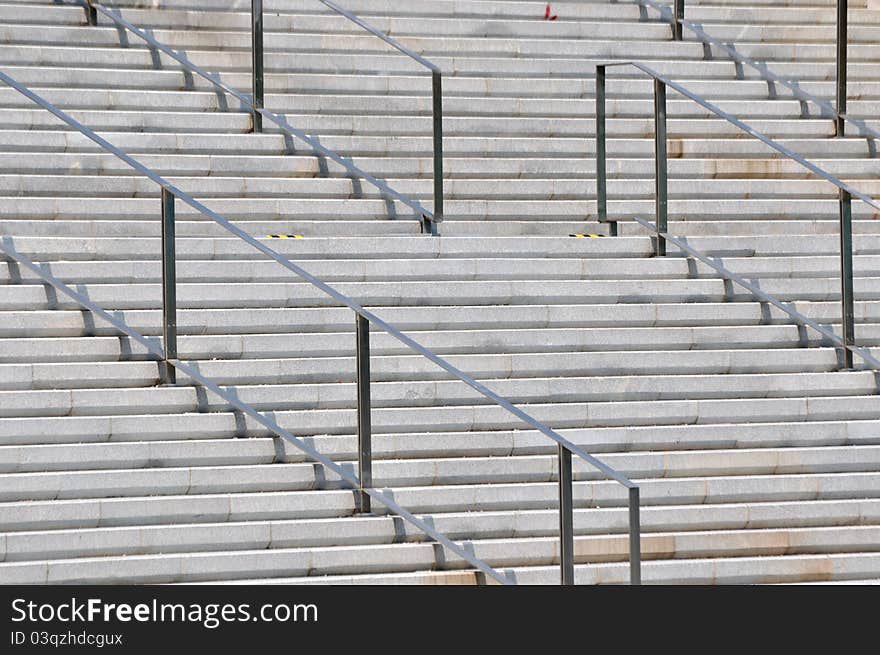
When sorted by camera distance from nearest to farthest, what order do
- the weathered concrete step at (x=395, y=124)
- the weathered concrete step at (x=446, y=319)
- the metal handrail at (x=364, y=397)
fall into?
the metal handrail at (x=364, y=397), the weathered concrete step at (x=446, y=319), the weathered concrete step at (x=395, y=124)

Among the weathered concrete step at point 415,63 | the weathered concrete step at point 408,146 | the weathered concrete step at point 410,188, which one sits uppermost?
the weathered concrete step at point 415,63

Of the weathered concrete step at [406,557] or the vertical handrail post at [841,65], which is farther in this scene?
the vertical handrail post at [841,65]

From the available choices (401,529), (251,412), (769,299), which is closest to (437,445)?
(401,529)

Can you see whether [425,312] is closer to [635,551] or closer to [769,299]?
[769,299]

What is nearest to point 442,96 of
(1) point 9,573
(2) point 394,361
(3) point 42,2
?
(3) point 42,2

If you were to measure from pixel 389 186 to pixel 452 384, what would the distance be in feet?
7.58

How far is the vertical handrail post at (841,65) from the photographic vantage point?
1236 centimetres

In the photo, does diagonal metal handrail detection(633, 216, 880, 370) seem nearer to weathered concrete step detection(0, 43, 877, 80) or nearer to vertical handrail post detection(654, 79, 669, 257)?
vertical handrail post detection(654, 79, 669, 257)

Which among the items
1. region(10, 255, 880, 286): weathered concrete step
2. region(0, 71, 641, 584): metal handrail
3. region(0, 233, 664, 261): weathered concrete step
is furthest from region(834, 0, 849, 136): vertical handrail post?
region(0, 71, 641, 584): metal handrail

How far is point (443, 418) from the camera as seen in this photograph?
905cm

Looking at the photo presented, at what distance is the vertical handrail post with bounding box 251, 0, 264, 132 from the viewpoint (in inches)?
442

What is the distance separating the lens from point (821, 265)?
10781 mm

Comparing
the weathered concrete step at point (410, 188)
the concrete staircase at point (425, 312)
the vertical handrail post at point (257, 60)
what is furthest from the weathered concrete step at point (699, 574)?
the vertical handrail post at point (257, 60)

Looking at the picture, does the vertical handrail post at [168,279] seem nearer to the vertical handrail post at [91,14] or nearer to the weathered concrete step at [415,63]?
the weathered concrete step at [415,63]
